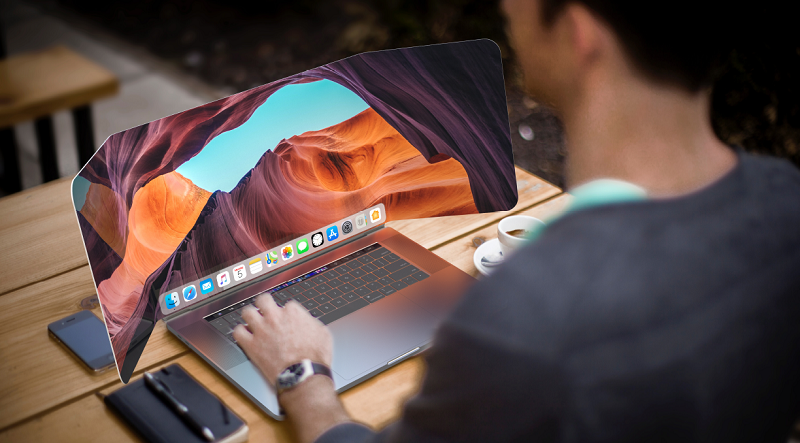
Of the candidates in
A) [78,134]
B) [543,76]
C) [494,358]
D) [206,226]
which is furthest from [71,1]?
[494,358]

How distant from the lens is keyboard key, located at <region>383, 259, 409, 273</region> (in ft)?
3.68

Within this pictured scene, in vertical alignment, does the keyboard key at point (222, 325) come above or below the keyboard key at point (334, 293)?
below

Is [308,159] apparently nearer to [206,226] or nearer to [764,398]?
[206,226]

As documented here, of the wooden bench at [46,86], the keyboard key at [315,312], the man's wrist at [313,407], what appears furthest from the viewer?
the wooden bench at [46,86]

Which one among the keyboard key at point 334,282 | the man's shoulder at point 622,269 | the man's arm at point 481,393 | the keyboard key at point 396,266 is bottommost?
the keyboard key at point 334,282

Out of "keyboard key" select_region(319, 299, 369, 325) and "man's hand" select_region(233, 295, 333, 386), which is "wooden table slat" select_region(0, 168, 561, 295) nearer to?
"keyboard key" select_region(319, 299, 369, 325)

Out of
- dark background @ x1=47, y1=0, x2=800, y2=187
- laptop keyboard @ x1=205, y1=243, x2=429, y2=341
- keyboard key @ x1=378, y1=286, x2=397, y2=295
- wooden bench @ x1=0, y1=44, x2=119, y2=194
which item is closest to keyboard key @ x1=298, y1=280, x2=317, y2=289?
laptop keyboard @ x1=205, y1=243, x2=429, y2=341

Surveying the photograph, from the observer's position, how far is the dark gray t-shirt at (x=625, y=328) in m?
0.49

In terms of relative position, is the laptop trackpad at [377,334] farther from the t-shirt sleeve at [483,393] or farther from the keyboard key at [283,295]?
the t-shirt sleeve at [483,393]

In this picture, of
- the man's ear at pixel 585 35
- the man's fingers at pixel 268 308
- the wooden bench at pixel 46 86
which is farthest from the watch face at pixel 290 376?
the wooden bench at pixel 46 86

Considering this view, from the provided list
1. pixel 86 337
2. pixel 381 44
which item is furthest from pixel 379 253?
pixel 381 44

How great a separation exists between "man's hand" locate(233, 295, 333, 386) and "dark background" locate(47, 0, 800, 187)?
1.77 meters

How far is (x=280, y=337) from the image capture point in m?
0.93

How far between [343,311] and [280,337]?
13 centimetres
